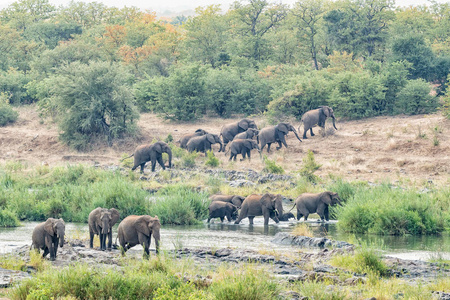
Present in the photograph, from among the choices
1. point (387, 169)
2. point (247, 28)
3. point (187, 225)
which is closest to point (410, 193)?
point (187, 225)

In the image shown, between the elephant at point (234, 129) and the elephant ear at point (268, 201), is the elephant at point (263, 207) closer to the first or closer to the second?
the elephant ear at point (268, 201)

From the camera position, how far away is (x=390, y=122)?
3078 centimetres

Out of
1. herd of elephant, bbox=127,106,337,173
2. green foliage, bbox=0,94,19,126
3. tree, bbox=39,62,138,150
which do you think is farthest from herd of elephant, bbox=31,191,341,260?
green foliage, bbox=0,94,19,126

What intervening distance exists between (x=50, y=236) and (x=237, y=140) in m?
16.7

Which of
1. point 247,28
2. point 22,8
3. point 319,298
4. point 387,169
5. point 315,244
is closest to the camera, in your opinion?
point 319,298

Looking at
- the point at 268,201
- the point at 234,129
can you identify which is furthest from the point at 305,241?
the point at 234,129

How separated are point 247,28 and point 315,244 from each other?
132 ft

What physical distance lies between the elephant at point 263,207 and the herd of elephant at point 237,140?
27.7 feet

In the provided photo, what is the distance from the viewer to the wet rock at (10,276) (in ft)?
30.6

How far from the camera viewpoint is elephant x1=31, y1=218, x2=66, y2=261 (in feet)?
37.4

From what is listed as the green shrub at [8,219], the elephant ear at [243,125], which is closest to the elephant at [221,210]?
the green shrub at [8,219]

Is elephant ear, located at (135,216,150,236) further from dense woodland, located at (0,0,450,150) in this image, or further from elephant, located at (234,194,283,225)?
dense woodland, located at (0,0,450,150)

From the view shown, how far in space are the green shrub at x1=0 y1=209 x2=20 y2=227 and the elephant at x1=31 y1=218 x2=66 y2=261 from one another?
5.89 metres

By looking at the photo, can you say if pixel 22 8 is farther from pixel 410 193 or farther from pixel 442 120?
pixel 410 193
